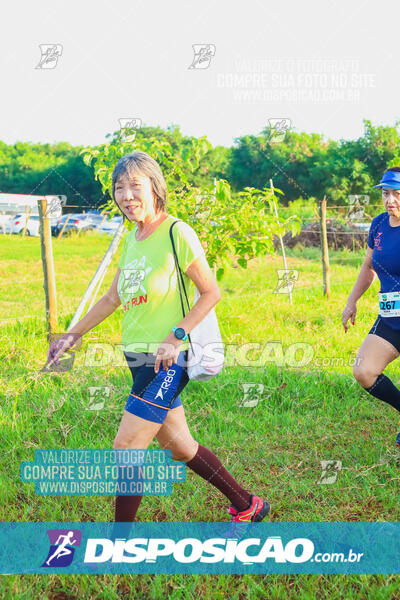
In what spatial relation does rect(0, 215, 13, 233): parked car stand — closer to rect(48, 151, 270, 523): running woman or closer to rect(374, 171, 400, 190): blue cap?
rect(374, 171, 400, 190): blue cap

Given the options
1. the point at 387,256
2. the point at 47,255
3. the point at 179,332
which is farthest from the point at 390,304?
the point at 47,255

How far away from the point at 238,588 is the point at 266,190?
3.72 metres

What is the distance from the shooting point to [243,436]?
394 centimetres

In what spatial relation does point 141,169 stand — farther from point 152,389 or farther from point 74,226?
point 74,226

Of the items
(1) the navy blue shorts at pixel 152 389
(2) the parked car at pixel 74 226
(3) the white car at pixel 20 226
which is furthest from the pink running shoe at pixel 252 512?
(3) the white car at pixel 20 226

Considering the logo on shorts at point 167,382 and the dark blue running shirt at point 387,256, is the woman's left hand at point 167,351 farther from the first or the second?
the dark blue running shirt at point 387,256

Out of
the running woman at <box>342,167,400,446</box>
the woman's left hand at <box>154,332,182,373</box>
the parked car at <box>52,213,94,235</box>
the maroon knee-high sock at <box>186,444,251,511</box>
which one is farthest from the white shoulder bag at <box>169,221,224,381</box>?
the parked car at <box>52,213,94,235</box>

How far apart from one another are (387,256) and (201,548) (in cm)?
209

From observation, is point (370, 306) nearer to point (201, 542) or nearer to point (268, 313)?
point (268, 313)

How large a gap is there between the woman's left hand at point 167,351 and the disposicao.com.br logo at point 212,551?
3.00ft

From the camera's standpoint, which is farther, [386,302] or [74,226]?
[74,226]

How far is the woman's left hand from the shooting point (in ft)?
7.43

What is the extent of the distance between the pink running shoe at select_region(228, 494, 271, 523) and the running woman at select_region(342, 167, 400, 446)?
117 centimetres

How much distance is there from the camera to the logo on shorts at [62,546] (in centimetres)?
263
